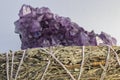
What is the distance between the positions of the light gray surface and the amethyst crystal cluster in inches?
9.3

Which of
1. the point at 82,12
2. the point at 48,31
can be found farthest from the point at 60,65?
the point at 82,12

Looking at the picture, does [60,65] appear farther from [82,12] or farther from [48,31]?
[82,12]

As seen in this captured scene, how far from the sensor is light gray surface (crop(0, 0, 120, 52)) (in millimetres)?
1896

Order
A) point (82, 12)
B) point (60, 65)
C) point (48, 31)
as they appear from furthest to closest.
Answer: point (82, 12) → point (48, 31) → point (60, 65)

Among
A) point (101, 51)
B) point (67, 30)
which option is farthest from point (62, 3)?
point (101, 51)

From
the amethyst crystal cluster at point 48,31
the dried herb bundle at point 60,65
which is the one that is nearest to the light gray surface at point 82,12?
the amethyst crystal cluster at point 48,31

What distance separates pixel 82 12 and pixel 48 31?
35 centimetres

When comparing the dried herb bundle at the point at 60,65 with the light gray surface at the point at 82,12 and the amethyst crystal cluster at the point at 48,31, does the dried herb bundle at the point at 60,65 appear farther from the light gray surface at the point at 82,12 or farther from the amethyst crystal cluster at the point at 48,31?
the light gray surface at the point at 82,12

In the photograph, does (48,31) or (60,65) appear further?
(48,31)

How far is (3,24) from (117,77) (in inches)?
31.0

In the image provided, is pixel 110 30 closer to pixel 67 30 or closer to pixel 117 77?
pixel 67 30

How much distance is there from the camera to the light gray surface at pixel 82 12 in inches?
74.6

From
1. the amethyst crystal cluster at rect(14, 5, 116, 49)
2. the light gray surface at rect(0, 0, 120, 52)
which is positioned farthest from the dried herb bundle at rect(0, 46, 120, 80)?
the light gray surface at rect(0, 0, 120, 52)

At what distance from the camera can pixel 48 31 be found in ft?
5.32
